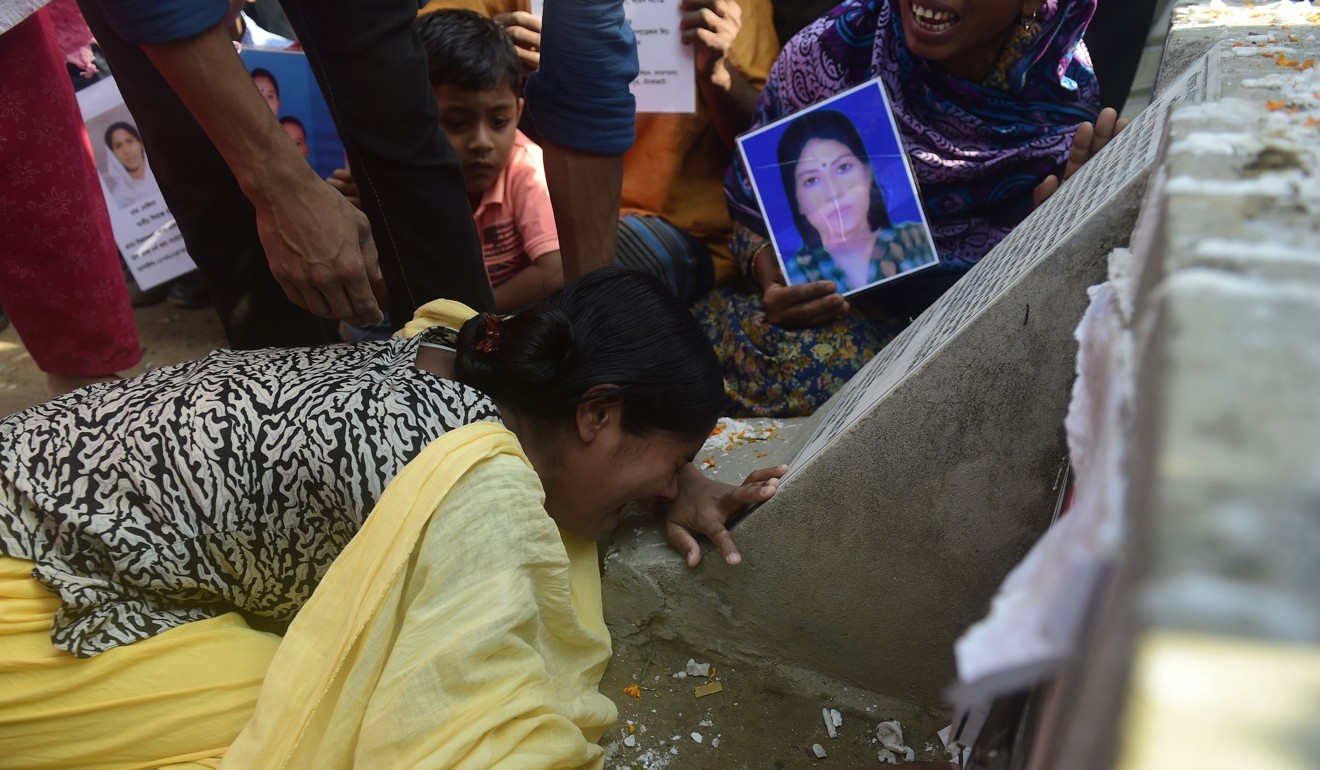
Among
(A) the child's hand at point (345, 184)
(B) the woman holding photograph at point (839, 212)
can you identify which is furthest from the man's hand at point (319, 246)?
(B) the woman holding photograph at point (839, 212)

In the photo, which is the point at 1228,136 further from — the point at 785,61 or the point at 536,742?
the point at 785,61

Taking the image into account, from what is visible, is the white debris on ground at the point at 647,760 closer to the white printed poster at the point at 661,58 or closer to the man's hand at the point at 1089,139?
the man's hand at the point at 1089,139

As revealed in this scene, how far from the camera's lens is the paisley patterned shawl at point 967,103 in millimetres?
2326

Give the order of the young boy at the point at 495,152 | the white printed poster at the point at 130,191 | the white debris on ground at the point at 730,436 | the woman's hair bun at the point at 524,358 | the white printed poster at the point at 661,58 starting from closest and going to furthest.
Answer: the woman's hair bun at the point at 524,358, the white debris on ground at the point at 730,436, the young boy at the point at 495,152, the white printed poster at the point at 661,58, the white printed poster at the point at 130,191

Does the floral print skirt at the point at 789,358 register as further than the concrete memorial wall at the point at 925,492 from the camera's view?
Yes

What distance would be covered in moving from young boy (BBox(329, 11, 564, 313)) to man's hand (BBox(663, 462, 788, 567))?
111cm

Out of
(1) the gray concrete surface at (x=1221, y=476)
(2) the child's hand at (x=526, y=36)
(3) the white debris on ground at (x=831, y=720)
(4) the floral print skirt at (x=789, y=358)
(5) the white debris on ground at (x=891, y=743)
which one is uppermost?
(2) the child's hand at (x=526, y=36)

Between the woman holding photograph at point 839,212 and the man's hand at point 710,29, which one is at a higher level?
the man's hand at point 710,29

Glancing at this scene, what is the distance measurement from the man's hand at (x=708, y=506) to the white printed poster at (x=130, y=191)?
2281 millimetres

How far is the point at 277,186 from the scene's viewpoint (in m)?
1.47

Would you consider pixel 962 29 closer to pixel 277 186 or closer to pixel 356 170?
pixel 356 170

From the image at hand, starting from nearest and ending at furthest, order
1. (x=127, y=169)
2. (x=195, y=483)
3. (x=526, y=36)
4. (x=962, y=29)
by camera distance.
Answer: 1. (x=195, y=483)
2. (x=962, y=29)
3. (x=526, y=36)
4. (x=127, y=169)

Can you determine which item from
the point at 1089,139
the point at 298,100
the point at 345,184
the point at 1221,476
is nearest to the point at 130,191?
the point at 298,100

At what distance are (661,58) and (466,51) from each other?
1.80 ft
